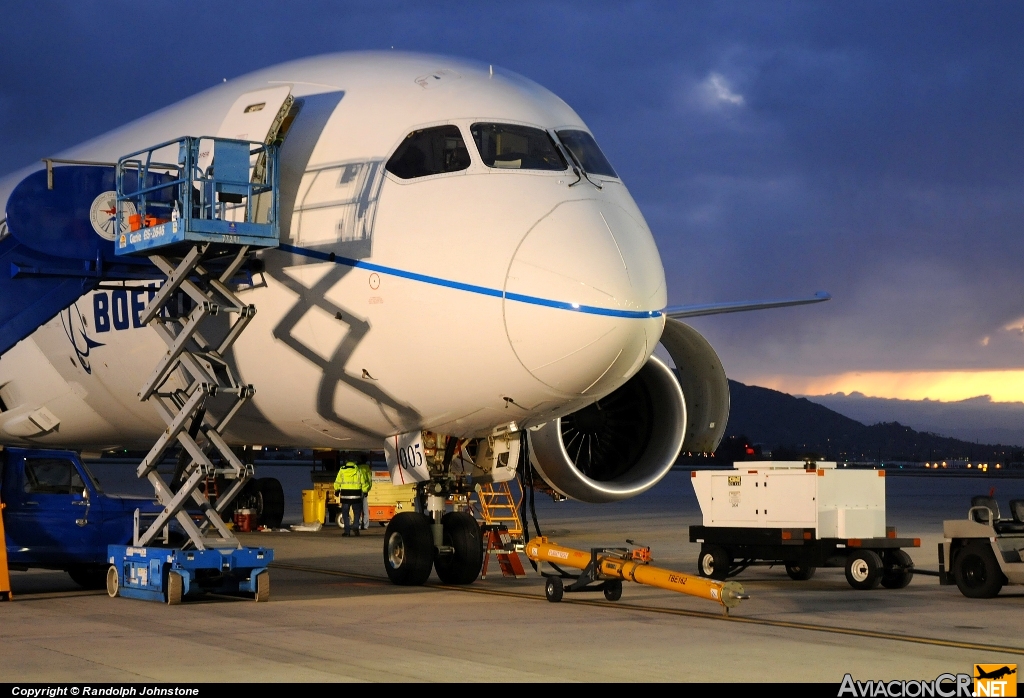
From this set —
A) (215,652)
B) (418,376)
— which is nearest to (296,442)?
(418,376)

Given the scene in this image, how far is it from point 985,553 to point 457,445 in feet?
18.5

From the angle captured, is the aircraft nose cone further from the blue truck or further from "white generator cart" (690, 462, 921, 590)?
the blue truck

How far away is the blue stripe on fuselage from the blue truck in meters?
3.46

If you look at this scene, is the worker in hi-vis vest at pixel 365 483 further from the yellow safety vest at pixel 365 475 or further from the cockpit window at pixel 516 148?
the cockpit window at pixel 516 148

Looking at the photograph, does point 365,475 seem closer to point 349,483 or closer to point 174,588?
point 349,483

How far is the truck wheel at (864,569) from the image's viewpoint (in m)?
14.4

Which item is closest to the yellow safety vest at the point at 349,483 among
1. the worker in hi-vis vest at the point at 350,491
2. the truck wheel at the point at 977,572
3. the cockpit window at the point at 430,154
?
the worker in hi-vis vest at the point at 350,491

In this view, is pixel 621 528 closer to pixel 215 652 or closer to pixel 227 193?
pixel 227 193

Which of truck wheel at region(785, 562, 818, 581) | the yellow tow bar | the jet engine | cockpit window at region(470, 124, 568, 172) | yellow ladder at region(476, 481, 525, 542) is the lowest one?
truck wheel at region(785, 562, 818, 581)

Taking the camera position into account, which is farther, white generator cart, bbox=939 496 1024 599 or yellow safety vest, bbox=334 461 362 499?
yellow safety vest, bbox=334 461 362 499

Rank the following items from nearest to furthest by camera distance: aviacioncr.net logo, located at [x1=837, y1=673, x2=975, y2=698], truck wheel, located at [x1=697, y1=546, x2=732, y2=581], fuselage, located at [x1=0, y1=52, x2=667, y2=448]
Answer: aviacioncr.net logo, located at [x1=837, y1=673, x2=975, y2=698], fuselage, located at [x1=0, y1=52, x2=667, y2=448], truck wheel, located at [x1=697, y1=546, x2=732, y2=581]

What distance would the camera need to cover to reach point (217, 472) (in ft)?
39.0

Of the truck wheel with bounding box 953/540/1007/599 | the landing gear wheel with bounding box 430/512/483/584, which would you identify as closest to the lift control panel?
the landing gear wheel with bounding box 430/512/483/584

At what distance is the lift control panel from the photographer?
38.1ft
